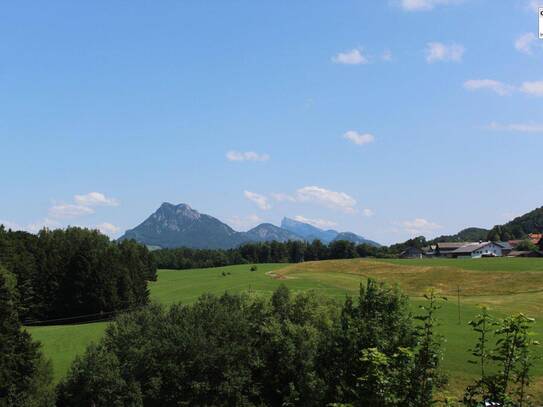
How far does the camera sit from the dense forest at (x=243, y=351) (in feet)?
95.9

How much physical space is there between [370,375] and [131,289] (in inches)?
3258

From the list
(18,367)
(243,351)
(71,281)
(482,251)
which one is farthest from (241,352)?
(482,251)

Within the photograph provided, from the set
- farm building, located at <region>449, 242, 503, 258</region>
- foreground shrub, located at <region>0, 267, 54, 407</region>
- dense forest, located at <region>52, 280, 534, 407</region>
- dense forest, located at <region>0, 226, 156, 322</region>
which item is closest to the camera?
dense forest, located at <region>52, 280, 534, 407</region>

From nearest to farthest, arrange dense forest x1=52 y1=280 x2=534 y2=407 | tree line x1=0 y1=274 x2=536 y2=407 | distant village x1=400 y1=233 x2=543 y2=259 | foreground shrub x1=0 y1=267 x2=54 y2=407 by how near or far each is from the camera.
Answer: dense forest x1=52 y1=280 x2=534 y2=407, tree line x1=0 y1=274 x2=536 y2=407, foreground shrub x1=0 y1=267 x2=54 y2=407, distant village x1=400 y1=233 x2=543 y2=259

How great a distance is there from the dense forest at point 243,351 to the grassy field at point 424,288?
7.49 metres

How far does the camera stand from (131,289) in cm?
8625

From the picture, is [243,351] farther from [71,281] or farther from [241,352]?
[71,281]

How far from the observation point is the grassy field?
45.3m

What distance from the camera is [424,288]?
48500 millimetres

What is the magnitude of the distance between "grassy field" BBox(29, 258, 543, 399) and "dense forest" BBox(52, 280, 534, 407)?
749cm

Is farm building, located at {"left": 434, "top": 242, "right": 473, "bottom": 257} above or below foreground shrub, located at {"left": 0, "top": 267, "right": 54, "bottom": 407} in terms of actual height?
above

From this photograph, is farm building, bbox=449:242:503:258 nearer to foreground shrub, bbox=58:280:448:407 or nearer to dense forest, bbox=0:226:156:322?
dense forest, bbox=0:226:156:322

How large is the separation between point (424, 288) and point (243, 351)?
67.1ft

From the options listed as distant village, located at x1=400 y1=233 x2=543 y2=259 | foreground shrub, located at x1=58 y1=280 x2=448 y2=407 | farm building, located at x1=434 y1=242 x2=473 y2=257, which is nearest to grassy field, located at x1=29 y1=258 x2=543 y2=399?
foreground shrub, located at x1=58 y1=280 x2=448 y2=407
